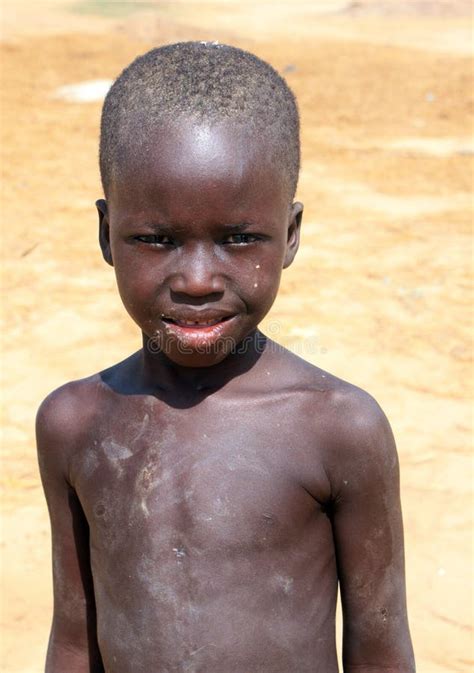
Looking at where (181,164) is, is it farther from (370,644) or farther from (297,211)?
(370,644)

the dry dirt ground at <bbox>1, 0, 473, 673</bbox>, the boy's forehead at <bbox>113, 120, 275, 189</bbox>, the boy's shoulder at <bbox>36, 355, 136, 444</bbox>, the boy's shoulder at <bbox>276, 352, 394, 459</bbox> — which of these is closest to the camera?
the boy's forehead at <bbox>113, 120, 275, 189</bbox>

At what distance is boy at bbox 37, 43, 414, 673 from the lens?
149 centimetres

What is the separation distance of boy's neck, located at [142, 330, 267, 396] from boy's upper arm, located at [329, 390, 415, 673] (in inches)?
7.6

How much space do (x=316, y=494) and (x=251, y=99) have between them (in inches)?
25.2

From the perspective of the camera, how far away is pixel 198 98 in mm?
1479

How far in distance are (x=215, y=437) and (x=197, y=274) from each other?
33 centimetres

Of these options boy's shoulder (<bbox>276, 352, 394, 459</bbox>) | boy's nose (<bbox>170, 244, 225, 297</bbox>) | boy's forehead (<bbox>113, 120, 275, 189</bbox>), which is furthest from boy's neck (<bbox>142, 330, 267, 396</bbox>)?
boy's forehead (<bbox>113, 120, 275, 189</bbox>)

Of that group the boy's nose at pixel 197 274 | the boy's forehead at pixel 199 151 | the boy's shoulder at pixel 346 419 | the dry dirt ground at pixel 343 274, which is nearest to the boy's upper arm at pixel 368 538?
the boy's shoulder at pixel 346 419

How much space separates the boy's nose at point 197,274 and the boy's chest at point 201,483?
0.94 ft

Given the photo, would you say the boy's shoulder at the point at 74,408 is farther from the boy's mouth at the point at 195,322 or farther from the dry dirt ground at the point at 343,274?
the dry dirt ground at the point at 343,274

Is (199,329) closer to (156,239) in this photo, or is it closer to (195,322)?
(195,322)

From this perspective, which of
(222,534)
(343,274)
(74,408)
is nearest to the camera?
(222,534)

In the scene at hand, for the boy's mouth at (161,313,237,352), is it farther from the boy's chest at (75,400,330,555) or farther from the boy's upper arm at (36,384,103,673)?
the boy's upper arm at (36,384,103,673)

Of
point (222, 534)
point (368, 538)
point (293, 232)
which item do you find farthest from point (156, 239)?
point (368, 538)
